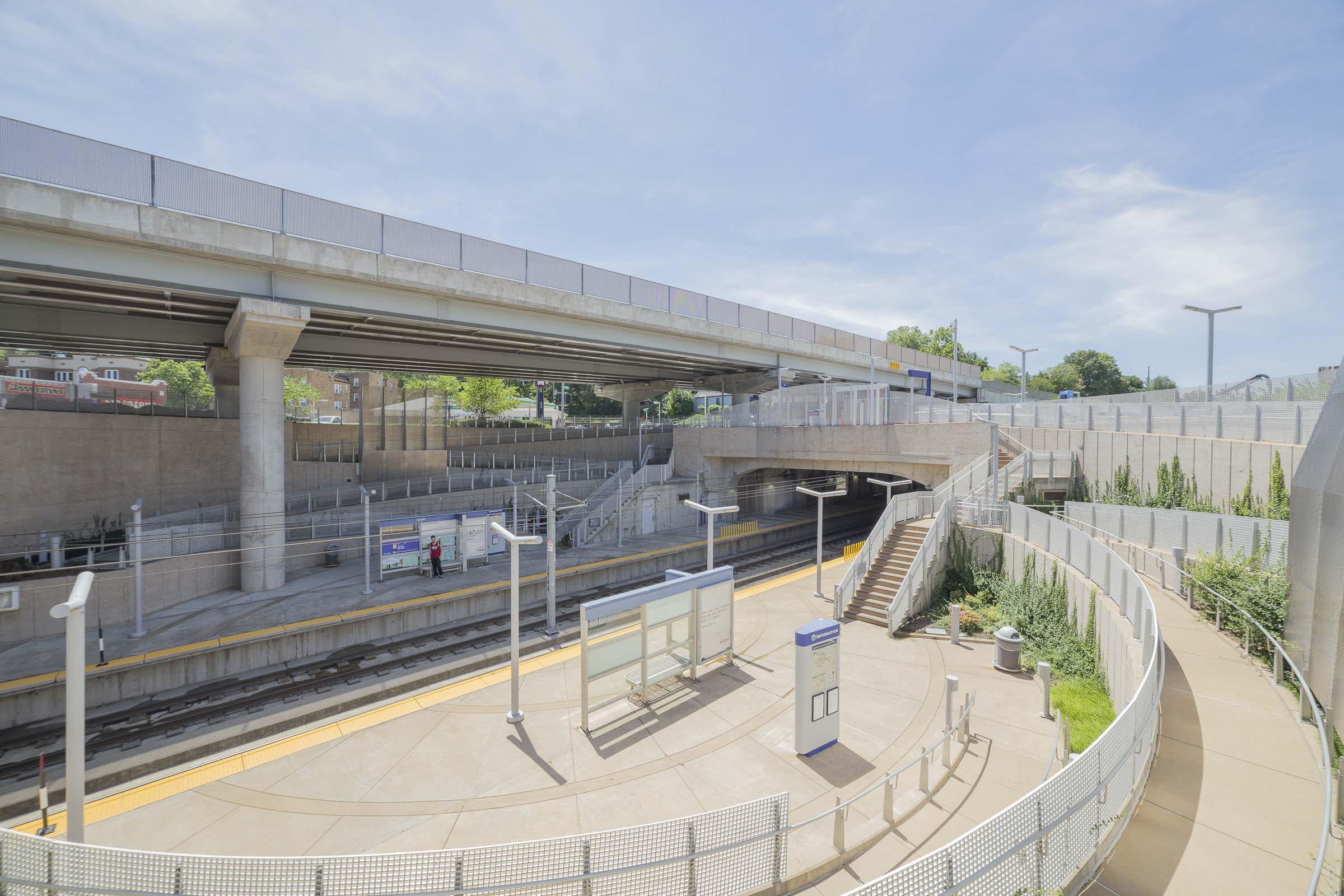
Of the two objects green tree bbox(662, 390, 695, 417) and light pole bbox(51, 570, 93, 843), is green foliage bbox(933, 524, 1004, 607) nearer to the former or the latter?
light pole bbox(51, 570, 93, 843)

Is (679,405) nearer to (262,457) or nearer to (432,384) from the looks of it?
(432,384)

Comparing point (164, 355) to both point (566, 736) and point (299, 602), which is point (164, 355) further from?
point (566, 736)

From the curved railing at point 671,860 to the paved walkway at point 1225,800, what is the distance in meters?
0.36

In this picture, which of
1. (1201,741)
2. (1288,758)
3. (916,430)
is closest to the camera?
(1288,758)

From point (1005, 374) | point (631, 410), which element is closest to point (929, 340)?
point (1005, 374)

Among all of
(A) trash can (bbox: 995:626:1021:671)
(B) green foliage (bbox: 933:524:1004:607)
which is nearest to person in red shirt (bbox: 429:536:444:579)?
(B) green foliage (bbox: 933:524:1004:607)

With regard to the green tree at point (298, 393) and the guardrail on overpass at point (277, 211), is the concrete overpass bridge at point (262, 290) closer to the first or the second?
the guardrail on overpass at point (277, 211)

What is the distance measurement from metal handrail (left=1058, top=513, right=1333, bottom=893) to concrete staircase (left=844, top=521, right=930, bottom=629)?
604 centimetres

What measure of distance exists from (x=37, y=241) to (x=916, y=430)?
104 feet

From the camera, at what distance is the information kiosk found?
10.1 meters

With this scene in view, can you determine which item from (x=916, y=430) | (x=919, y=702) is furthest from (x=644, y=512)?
(x=919, y=702)

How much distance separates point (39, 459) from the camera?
69.6 feet

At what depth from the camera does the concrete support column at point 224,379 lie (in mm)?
28188

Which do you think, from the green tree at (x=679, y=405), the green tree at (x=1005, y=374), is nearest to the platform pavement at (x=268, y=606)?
the green tree at (x=679, y=405)
